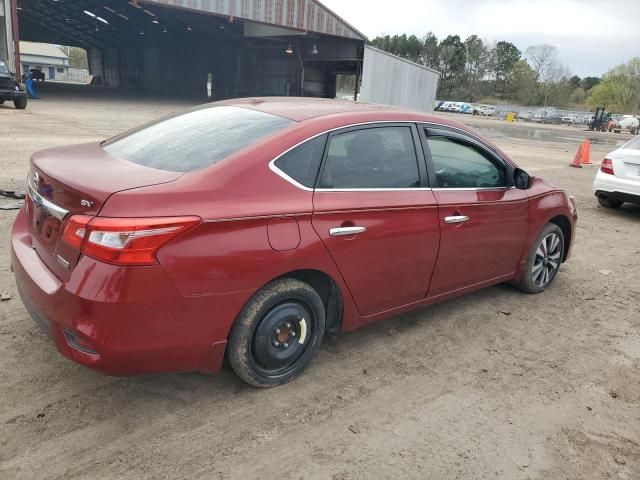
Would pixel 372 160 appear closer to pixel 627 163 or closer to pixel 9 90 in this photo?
pixel 627 163

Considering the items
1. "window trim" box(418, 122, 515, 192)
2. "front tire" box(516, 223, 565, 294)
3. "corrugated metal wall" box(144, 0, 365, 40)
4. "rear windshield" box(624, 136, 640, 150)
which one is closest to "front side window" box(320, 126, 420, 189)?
"window trim" box(418, 122, 515, 192)

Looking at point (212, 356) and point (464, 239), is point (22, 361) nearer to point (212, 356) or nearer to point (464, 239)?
point (212, 356)

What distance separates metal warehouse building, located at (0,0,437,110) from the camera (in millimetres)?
24906

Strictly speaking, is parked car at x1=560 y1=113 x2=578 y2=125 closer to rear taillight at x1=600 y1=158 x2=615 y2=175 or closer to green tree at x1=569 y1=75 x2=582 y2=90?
green tree at x1=569 y1=75 x2=582 y2=90

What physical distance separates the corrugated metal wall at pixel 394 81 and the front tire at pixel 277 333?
24649 millimetres

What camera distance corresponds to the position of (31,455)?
2.43 m

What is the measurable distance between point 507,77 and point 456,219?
344 feet

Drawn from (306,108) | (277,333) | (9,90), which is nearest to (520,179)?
(306,108)

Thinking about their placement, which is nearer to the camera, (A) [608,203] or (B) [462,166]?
(B) [462,166]

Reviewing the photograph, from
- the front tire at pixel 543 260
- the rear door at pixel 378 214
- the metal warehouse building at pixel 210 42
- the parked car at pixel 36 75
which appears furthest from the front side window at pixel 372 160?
the parked car at pixel 36 75

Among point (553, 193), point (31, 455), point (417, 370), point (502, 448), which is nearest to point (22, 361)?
point (31, 455)

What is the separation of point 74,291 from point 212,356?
2.50 ft

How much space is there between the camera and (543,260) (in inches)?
191

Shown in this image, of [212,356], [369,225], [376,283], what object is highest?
[369,225]
